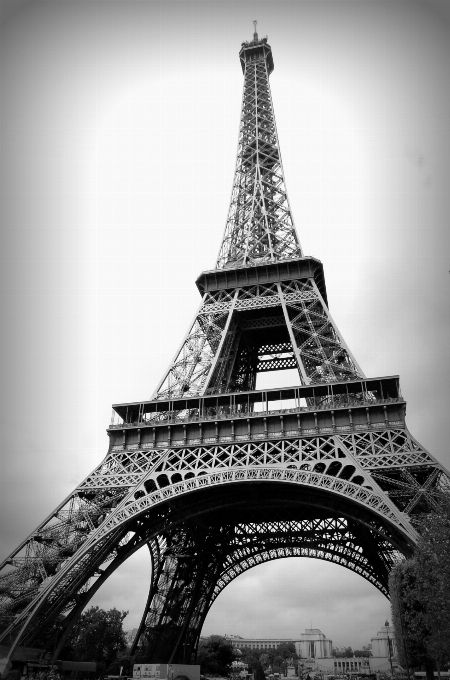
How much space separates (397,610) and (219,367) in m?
16.8

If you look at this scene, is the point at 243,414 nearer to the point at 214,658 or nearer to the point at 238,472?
the point at 238,472

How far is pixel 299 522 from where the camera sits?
3938 cm

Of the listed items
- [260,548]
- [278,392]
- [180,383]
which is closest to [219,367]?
[180,383]

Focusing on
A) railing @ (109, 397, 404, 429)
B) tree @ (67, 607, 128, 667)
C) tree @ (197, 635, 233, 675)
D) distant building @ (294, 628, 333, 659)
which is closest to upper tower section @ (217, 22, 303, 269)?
railing @ (109, 397, 404, 429)

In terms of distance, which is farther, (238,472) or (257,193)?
(257,193)

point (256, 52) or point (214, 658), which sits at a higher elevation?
point (256, 52)

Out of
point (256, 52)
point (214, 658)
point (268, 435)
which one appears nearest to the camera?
point (268, 435)

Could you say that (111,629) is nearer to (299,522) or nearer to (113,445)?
(299,522)

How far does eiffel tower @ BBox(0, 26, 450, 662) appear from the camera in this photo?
25062 mm

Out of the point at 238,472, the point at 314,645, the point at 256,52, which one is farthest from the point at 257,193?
the point at 314,645

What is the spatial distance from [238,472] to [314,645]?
131 m

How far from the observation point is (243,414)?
29.4m

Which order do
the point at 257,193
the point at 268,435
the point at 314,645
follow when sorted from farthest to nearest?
the point at 314,645
the point at 257,193
the point at 268,435

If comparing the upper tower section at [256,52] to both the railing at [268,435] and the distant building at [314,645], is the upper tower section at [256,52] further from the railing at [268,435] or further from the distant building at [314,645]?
the distant building at [314,645]
